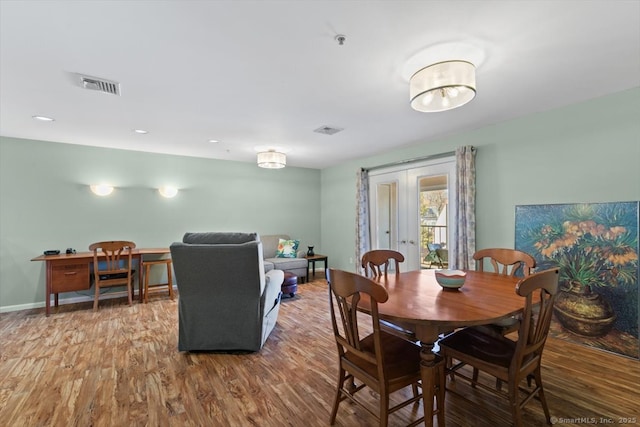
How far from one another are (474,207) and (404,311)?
9.48 ft

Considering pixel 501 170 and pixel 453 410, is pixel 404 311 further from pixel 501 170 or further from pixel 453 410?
pixel 501 170

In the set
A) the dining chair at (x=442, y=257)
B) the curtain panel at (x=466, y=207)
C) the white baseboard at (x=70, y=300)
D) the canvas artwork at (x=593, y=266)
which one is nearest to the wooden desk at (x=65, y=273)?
the white baseboard at (x=70, y=300)

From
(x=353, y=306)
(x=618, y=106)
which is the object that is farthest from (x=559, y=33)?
(x=353, y=306)

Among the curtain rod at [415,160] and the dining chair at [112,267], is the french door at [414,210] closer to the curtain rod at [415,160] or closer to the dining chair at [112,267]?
the curtain rod at [415,160]

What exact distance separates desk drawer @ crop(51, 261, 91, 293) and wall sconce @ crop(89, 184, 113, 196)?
1.24 m

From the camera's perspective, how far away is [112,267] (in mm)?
4445

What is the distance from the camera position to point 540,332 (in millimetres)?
1704

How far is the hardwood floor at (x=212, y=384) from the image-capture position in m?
1.94

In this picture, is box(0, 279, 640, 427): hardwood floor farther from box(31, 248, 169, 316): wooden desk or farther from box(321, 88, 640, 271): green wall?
box(321, 88, 640, 271): green wall

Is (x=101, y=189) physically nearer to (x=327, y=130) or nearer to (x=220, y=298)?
(x=220, y=298)

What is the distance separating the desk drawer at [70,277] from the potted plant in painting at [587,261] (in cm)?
589

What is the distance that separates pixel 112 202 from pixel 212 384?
4.01 meters

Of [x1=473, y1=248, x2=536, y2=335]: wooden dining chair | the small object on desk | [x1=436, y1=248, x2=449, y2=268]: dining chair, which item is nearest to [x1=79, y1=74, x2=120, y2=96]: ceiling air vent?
the small object on desk

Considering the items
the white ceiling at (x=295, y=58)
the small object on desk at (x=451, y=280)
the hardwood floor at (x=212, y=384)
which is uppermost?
the white ceiling at (x=295, y=58)
